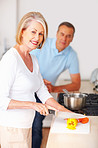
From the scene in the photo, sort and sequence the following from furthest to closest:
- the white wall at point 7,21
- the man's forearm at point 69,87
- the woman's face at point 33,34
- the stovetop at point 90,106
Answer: the white wall at point 7,21 → the man's forearm at point 69,87 → the stovetop at point 90,106 → the woman's face at point 33,34

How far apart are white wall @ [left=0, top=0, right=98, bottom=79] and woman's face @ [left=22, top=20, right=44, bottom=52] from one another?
1919mm

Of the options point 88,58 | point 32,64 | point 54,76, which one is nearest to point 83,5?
point 88,58

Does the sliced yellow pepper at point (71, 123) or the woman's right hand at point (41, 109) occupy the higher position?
the woman's right hand at point (41, 109)

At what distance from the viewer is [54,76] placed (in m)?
2.60

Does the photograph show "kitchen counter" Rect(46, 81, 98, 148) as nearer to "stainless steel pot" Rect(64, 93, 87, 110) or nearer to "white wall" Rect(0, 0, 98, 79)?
"stainless steel pot" Rect(64, 93, 87, 110)

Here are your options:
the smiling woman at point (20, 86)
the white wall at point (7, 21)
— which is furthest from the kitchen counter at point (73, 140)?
the white wall at point (7, 21)

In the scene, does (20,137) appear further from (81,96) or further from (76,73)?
(76,73)

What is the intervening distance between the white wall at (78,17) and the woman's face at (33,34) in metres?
1.92

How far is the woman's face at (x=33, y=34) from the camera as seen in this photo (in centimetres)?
142

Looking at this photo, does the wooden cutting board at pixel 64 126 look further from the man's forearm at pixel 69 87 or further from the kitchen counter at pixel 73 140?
the man's forearm at pixel 69 87

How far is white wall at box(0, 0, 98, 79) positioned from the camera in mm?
3287

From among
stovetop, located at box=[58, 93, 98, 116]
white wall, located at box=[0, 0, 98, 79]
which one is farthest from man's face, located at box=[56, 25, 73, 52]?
white wall, located at box=[0, 0, 98, 79]

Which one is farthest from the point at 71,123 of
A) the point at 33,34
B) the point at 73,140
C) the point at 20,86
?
the point at 33,34

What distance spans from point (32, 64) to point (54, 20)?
1.89 metres
